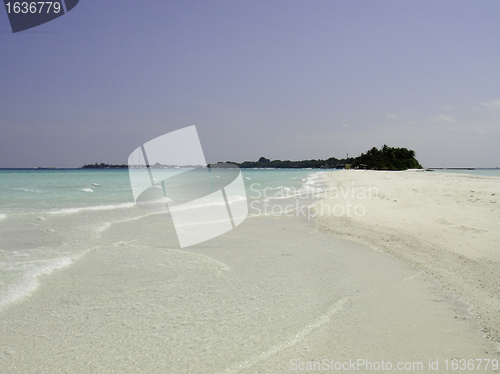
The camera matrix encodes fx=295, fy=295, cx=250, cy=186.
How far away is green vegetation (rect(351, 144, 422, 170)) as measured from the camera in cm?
7311

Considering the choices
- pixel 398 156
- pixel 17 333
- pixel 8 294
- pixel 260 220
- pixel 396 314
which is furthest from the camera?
pixel 398 156

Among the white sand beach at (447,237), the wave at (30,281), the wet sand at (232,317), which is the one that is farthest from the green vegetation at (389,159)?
the wave at (30,281)

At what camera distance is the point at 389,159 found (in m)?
74.2

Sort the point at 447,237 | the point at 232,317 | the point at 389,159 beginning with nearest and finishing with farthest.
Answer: the point at 232,317 → the point at 447,237 → the point at 389,159

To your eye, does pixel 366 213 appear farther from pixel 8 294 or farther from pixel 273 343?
pixel 8 294

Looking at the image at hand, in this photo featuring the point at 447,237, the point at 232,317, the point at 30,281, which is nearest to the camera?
the point at 232,317

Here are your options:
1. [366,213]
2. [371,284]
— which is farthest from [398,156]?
[371,284]

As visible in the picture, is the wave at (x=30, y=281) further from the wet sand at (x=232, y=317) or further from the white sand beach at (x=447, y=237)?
the white sand beach at (x=447, y=237)

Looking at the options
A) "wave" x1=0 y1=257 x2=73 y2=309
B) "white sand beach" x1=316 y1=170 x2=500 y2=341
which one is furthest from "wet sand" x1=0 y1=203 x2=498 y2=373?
"white sand beach" x1=316 y1=170 x2=500 y2=341

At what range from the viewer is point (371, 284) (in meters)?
3.76

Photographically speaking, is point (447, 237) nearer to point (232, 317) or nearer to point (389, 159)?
point (232, 317)

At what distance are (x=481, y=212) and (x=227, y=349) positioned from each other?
24.2 ft

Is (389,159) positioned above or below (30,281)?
above

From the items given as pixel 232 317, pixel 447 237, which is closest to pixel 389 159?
pixel 447 237
